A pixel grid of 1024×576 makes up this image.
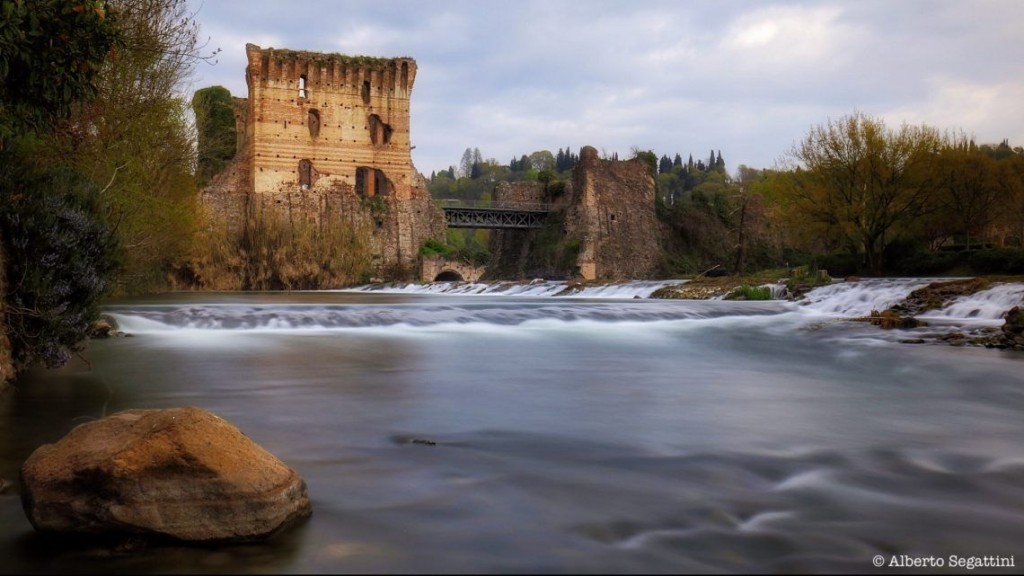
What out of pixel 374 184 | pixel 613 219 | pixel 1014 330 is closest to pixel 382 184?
pixel 374 184

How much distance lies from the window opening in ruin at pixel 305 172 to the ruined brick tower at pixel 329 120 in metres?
Result: 0.06

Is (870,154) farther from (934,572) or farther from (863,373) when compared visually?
(934,572)

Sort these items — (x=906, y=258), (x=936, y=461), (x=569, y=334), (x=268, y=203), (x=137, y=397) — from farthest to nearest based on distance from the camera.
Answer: (x=268, y=203) → (x=906, y=258) → (x=569, y=334) → (x=137, y=397) → (x=936, y=461)

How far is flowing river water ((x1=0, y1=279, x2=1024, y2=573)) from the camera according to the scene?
8.72 ft

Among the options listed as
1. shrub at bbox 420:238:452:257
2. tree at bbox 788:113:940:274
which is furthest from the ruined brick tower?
tree at bbox 788:113:940:274

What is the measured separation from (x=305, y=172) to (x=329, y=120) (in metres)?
3.29

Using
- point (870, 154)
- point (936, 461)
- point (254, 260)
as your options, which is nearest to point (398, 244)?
point (254, 260)

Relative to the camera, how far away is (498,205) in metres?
46.6

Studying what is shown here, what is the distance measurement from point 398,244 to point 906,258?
1095 inches

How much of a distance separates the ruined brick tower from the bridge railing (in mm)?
2838

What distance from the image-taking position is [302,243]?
1414 inches

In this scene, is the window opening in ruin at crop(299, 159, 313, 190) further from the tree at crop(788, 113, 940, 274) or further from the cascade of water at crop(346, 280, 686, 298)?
A: the tree at crop(788, 113, 940, 274)

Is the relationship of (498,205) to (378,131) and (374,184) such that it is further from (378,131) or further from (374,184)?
(378,131)

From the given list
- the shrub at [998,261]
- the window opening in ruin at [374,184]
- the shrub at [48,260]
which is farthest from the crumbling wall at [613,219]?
the shrub at [48,260]
